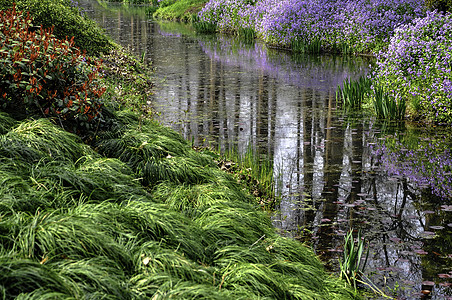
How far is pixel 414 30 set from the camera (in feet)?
30.7

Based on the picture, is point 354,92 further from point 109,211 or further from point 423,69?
point 109,211

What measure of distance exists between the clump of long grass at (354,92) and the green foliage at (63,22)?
18.8 ft

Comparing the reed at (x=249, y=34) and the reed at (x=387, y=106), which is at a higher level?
the reed at (x=249, y=34)

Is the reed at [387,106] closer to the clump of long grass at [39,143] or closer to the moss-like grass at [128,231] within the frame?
the moss-like grass at [128,231]

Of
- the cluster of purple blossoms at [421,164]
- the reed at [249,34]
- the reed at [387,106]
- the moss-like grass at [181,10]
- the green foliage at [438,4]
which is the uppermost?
the moss-like grass at [181,10]

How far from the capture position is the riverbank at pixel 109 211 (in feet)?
9.12

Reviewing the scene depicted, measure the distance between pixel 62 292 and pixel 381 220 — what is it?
3.70 metres

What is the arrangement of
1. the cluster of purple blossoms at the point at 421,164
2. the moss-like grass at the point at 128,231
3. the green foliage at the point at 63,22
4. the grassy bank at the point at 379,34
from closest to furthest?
the moss-like grass at the point at 128,231 → the cluster of purple blossoms at the point at 421,164 → the grassy bank at the point at 379,34 → the green foliage at the point at 63,22

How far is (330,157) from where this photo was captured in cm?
730

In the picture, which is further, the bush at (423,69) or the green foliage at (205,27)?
the green foliage at (205,27)

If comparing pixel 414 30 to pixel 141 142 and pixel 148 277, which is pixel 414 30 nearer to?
pixel 141 142

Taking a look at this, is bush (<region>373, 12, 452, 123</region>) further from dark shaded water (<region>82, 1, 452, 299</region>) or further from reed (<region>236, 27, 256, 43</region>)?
reed (<region>236, 27, 256, 43</region>)

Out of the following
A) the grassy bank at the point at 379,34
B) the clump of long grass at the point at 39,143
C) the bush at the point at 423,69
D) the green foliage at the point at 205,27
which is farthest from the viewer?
the green foliage at the point at 205,27

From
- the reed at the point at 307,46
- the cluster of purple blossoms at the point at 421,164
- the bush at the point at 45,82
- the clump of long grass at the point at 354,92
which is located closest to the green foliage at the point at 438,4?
the reed at the point at 307,46
